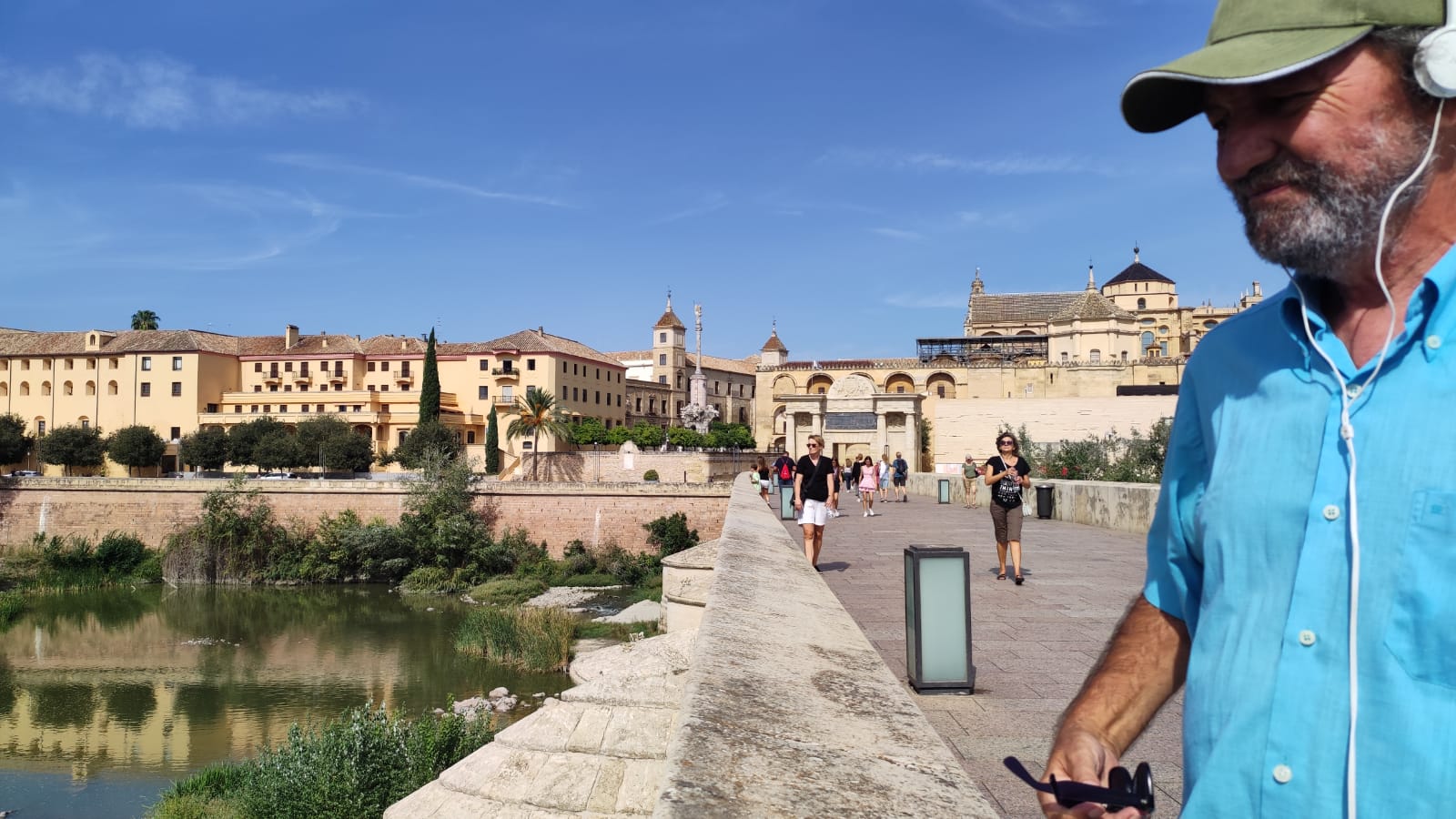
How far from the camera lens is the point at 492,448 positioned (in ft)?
181

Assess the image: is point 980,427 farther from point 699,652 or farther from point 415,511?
point 699,652

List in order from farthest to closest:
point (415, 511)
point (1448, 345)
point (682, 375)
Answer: point (682, 375) < point (415, 511) < point (1448, 345)

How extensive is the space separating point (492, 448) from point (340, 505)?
14259 millimetres

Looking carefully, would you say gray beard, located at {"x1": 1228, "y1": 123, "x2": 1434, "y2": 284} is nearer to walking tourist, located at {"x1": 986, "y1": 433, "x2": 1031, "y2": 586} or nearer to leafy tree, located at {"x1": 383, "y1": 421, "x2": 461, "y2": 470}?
walking tourist, located at {"x1": 986, "y1": 433, "x2": 1031, "y2": 586}

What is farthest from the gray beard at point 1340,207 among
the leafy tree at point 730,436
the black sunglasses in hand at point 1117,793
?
the leafy tree at point 730,436

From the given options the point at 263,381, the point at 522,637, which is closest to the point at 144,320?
the point at 263,381

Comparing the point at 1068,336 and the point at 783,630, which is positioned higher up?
the point at 1068,336

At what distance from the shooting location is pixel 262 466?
171ft

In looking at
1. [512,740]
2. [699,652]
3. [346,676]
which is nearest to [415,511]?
[346,676]

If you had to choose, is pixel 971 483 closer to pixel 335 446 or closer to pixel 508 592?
pixel 508 592

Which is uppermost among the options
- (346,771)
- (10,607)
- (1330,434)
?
(1330,434)

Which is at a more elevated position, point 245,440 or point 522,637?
point 245,440

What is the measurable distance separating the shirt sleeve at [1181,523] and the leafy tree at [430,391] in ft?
179

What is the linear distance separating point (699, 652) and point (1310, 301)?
7.51 ft
